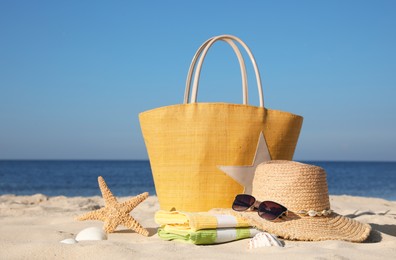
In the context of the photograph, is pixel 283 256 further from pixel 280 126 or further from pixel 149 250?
pixel 280 126

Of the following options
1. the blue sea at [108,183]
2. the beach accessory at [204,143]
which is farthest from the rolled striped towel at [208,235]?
the blue sea at [108,183]

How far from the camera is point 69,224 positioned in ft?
13.6

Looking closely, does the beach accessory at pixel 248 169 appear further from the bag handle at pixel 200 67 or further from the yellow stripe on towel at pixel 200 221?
the yellow stripe on towel at pixel 200 221

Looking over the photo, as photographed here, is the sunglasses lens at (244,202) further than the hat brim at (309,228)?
Yes

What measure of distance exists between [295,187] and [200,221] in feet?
2.26

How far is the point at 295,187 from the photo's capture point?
3.16 meters

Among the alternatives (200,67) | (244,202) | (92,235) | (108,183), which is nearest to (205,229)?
(244,202)

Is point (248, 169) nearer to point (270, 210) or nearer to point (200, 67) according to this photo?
point (270, 210)

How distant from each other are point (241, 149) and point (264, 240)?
1042 mm

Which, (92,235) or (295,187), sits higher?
(295,187)

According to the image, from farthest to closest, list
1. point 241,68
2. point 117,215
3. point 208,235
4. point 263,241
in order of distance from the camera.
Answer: point 241,68 → point 117,215 → point 208,235 → point 263,241

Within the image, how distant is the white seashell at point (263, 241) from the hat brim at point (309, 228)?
18 cm

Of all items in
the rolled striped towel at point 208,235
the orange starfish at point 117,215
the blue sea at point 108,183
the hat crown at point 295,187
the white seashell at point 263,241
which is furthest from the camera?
the blue sea at point 108,183

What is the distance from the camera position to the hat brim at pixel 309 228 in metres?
3.01
